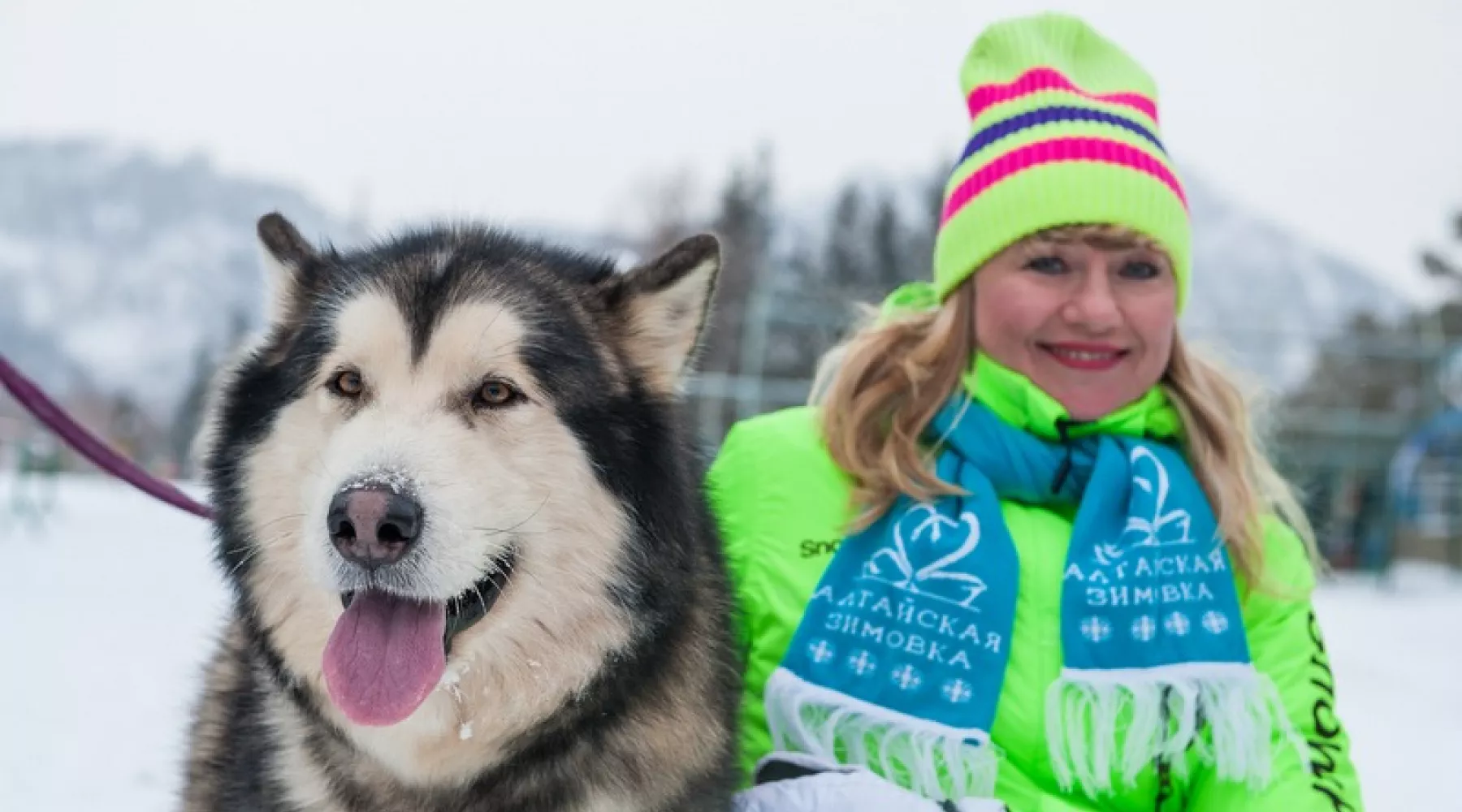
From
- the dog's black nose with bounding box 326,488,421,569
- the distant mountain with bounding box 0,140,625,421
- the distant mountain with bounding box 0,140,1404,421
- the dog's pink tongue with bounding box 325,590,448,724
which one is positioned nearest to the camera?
the dog's black nose with bounding box 326,488,421,569

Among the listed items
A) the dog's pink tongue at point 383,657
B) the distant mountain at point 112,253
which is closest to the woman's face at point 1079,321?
the dog's pink tongue at point 383,657

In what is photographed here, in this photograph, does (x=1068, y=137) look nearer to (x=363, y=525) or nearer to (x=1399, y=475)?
(x=363, y=525)

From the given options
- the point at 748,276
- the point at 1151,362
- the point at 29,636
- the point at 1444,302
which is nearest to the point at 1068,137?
the point at 1151,362

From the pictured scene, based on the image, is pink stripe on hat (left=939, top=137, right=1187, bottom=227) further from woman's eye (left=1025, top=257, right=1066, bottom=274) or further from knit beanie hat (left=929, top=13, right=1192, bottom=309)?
woman's eye (left=1025, top=257, right=1066, bottom=274)

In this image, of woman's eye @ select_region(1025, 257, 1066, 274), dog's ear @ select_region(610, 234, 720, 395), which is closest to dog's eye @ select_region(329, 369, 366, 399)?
dog's ear @ select_region(610, 234, 720, 395)

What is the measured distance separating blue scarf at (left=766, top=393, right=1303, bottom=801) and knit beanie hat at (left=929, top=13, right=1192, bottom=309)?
0.54m

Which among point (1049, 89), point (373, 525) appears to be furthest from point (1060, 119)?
point (373, 525)

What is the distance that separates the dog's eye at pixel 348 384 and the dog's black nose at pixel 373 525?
0.35 metres

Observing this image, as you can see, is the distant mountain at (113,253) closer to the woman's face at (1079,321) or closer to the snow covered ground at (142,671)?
the snow covered ground at (142,671)

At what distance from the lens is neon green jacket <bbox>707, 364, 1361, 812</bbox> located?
2500 millimetres

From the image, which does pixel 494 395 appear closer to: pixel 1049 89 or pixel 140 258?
pixel 1049 89

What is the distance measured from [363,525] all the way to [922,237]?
118 ft

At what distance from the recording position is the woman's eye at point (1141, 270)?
2.77 metres

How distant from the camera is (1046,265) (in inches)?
109
